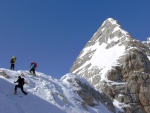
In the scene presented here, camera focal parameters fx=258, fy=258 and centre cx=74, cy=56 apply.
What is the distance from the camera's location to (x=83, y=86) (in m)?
39.2

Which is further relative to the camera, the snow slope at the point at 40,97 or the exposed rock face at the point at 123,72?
the exposed rock face at the point at 123,72

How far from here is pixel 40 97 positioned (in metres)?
26.6

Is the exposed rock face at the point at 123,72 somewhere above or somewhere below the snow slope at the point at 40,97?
above

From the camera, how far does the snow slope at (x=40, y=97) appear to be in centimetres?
2222

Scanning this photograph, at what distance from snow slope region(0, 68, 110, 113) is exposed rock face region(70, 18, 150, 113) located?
88.8 ft

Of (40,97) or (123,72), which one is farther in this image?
(123,72)

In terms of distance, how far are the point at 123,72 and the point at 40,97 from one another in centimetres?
4811

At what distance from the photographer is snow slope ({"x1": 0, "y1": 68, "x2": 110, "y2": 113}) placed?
22.2 meters

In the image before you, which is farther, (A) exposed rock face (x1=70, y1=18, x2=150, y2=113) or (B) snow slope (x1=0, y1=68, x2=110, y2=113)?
(A) exposed rock face (x1=70, y1=18, x2=150, y2=113)

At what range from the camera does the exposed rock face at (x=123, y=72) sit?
6341 cm

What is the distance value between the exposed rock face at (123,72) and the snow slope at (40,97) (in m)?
27.1

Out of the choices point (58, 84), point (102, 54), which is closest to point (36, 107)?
point (58, 84)

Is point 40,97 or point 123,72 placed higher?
point 123,72

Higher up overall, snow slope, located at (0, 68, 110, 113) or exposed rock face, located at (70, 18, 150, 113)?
exposed rock face, located at (70, 18, 150, 113)
